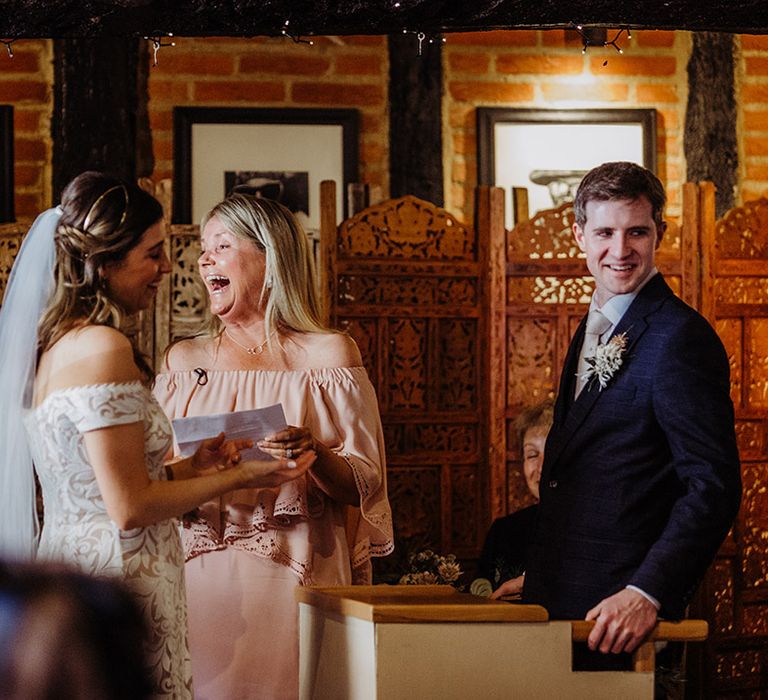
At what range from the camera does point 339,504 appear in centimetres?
320

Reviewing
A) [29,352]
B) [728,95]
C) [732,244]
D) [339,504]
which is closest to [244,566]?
[339,504]

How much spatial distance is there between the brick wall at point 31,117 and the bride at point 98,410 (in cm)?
306

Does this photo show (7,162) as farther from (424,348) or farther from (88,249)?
(88,249)

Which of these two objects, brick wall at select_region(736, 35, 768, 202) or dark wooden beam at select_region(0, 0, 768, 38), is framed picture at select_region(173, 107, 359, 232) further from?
→ dark wooden beam at select_region(0, 0, 768, 38)

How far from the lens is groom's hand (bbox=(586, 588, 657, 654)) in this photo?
2234 mm

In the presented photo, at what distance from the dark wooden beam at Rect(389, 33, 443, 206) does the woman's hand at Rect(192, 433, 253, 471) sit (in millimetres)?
2957

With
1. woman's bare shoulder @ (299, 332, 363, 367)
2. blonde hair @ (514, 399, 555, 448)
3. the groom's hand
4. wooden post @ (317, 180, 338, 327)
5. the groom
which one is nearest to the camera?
the groom's hand

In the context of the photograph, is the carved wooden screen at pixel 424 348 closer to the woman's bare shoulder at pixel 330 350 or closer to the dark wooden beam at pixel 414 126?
the dark wooden beam at pixel 414 126

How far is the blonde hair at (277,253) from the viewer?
322 cm

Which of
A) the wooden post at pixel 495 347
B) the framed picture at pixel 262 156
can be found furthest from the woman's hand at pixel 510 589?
the framed picture at pixel 262 156

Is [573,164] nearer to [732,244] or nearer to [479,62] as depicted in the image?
[479,62]

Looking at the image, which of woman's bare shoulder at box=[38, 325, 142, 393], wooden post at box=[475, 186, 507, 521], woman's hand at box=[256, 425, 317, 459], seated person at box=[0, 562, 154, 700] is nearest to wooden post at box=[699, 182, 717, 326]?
wooden post at box=[475, 186, 507, 521]

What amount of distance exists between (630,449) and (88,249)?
45.2 inches

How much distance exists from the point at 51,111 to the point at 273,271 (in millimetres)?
2708
